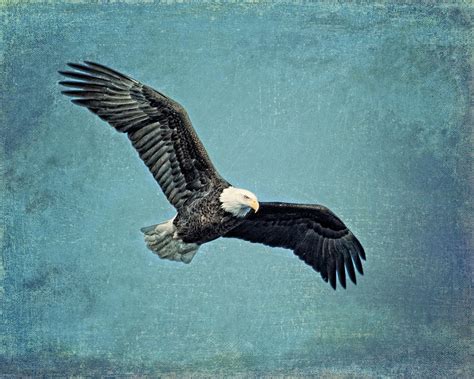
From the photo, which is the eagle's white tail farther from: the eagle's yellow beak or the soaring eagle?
the eagle's yellow beak

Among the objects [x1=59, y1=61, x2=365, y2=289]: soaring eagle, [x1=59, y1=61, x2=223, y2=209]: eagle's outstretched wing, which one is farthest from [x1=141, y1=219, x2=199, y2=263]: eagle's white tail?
[x1=59, y1=61, x2=223, y2=209]: eagle's outstretched wing

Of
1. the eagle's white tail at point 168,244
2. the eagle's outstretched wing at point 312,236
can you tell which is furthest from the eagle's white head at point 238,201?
the eagle's outstretched wing at point 312,236

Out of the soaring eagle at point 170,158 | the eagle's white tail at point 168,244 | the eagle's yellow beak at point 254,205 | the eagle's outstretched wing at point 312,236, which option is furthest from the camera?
the eagle's outstretched wing at point 312,236

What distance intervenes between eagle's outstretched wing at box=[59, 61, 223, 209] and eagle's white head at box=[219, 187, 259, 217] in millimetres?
152

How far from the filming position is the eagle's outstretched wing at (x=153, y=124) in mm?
6438

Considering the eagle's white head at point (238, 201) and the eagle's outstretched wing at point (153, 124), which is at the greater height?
the eagle's outstretched wing at point (153, 124)

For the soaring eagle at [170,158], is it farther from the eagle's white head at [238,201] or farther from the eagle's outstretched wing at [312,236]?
the eagle's outstretched wing at [312,236]

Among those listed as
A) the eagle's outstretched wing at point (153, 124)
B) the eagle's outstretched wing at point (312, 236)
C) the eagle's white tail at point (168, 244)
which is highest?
the eagle's outstretched wing at point (153, 124)

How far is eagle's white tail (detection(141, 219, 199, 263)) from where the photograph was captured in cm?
660

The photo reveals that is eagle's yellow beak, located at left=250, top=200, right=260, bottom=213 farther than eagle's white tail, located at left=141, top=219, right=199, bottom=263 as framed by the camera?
No

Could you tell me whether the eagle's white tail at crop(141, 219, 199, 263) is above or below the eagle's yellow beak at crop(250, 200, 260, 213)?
below

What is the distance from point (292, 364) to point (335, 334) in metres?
0.29

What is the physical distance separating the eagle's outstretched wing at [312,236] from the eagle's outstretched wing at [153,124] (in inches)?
22.2

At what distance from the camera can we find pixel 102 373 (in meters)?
6.67
